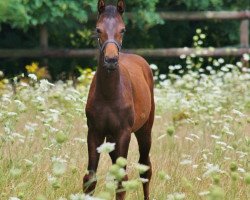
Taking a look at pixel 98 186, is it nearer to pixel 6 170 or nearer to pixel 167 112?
pixel 6 170

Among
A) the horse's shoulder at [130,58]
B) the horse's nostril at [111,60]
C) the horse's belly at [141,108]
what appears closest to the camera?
the horse's nostril at [111,60]

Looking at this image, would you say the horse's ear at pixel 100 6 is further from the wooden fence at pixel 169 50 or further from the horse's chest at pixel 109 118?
the wooden fence at pixel 169 50

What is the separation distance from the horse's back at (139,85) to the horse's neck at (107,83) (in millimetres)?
402

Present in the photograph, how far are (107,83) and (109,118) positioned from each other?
236mm

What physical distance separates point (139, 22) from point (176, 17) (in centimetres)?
80

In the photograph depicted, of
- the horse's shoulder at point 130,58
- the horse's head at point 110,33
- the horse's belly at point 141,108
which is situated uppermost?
the horse's head at point 110,33

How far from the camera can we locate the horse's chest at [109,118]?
15.8 ft

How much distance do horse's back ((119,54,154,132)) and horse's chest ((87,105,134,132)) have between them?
358 mm

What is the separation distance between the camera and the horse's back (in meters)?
5.30

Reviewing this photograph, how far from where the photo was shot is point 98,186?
528cm

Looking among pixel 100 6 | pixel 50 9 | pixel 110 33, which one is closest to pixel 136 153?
pixel 100 6

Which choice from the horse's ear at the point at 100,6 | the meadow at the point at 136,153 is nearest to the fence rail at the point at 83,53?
the meadow at the point at 136,153

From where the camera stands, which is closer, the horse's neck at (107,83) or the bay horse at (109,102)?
the bay horse at (109,102)

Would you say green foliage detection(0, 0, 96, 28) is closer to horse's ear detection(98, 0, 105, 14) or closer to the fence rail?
the fence rail
